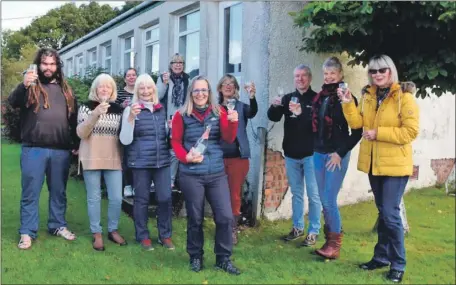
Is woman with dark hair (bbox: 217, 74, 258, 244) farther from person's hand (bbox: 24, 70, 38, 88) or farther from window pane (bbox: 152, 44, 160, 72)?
person's hand (bbox: 24, 70, 38, 88)

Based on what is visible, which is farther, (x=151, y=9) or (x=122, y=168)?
(x=151, y=9)

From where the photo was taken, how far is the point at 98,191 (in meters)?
4.77

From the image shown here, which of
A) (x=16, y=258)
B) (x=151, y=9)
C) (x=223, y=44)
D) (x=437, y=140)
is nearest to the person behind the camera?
(x=16, y=258)

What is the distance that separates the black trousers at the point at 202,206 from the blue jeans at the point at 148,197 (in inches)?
22.5

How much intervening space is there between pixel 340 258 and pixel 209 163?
1649mm

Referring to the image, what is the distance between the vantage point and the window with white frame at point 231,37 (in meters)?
6.59

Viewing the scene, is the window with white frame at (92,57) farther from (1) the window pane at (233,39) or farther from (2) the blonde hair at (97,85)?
(1) the window pane at (233,39)

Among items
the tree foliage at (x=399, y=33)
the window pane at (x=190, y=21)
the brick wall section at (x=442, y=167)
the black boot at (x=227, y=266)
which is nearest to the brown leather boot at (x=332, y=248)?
the black boot at (x=227, y=266)

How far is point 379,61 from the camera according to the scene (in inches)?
164

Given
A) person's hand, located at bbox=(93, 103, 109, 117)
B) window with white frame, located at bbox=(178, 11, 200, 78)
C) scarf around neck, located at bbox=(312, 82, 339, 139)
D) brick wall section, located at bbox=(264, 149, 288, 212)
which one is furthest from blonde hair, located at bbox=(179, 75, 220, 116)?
window with white frame, located at bbox=(178, 11, 200, 78)

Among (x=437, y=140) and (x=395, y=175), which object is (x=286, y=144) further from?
(x=437, y=140)

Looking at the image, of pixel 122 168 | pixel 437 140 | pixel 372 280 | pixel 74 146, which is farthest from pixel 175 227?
pixel 437 140

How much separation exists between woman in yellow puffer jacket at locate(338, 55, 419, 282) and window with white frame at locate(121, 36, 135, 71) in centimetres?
259

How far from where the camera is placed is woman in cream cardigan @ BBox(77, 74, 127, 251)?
A: 4660 millimetres
